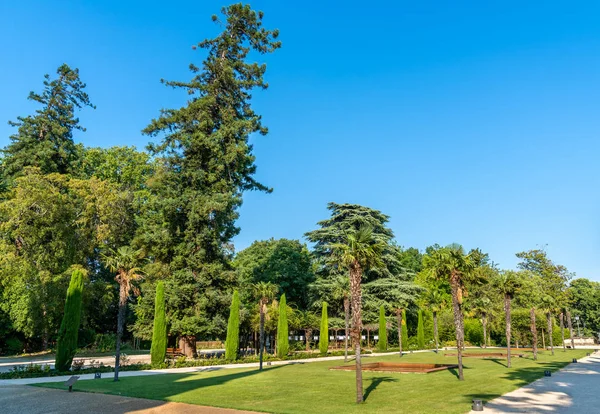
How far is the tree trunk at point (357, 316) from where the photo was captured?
12555mm

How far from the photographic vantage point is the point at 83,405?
39.7 ft

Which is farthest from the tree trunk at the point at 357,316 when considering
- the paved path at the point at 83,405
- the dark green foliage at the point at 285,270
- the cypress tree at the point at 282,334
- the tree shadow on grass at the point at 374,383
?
the dark green foliage at the point at 285,270

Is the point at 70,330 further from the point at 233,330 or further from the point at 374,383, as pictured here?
the point at 374,383

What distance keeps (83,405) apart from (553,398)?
45.7ft

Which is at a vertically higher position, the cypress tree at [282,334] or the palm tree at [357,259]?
the palm tree at [357,259]

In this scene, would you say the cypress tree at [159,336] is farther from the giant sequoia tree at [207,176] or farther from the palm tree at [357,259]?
the palm tree at [357,259]

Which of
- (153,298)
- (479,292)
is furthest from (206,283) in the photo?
(479,292)

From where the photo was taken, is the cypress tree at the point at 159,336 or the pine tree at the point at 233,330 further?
the pine tree at the point at 233,330

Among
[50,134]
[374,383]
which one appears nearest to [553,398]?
[374,383]

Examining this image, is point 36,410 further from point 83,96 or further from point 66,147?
point 83,96

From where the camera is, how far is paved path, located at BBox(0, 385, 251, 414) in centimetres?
1122

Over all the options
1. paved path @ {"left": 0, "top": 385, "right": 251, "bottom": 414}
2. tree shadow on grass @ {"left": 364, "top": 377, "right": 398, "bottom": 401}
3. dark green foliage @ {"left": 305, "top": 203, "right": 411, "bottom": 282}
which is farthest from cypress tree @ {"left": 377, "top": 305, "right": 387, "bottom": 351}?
paved path @ {"left": 0, "top": 385, "right": 251, "bottom": 414}

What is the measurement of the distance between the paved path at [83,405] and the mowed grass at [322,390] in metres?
0.70

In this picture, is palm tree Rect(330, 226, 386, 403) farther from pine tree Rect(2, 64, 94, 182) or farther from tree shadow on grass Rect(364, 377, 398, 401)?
pine tree Rect(2, 64, 94, 182)
